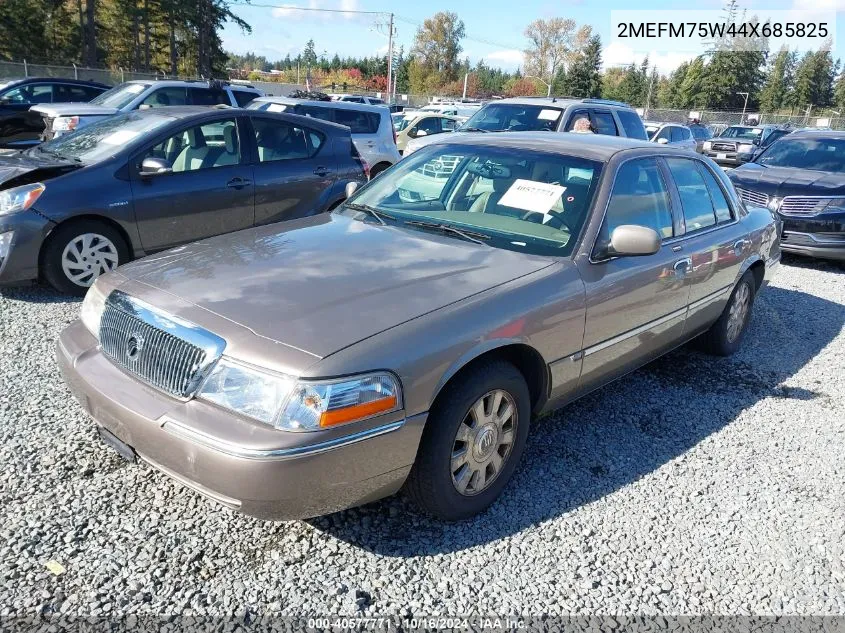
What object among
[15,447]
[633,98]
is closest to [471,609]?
[15,447]

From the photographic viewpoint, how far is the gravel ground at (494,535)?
8.18 ft

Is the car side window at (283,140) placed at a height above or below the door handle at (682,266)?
above

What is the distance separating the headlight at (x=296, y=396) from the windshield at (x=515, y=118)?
8.19m

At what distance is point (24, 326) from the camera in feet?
15.7

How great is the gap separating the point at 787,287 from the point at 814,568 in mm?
5639

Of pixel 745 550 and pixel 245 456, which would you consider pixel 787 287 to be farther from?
pixel 245 456

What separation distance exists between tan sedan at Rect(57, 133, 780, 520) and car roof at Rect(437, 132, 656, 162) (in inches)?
0.8

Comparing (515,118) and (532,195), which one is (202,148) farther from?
(515,118)

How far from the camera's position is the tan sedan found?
2348mm

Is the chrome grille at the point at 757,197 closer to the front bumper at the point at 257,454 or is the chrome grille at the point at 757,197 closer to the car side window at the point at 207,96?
the front bumper at the point at 257,454

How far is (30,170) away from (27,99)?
1196 centimetres

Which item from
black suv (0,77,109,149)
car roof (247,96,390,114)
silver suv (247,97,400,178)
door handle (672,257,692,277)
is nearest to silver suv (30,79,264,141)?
car roof (247,96,390,114)

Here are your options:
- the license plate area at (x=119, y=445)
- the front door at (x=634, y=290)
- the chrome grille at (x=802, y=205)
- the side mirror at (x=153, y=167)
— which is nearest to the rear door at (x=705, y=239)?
the front door at (x=634, y=290)

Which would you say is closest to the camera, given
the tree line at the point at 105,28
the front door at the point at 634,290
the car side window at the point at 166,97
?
the front door at the point at 634,290
